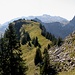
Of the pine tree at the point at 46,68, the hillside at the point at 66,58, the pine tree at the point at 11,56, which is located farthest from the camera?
the pine tree at the point at 46,68

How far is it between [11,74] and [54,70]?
157ft

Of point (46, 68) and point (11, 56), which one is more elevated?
point (11, 56)

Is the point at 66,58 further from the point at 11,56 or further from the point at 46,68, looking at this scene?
the point at 11,56

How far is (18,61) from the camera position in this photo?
31922 mm

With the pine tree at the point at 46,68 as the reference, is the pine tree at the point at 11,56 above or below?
above

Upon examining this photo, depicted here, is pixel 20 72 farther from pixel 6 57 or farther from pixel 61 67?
pixel 61 67

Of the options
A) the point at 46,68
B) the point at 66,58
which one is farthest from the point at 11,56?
the point at 66,58

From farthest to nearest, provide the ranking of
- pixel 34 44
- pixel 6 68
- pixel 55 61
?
pixel 34 44 < pixel 55 61 < pixel 6 68

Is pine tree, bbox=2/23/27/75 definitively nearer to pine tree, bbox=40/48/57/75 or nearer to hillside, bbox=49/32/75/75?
hillside, bbox=49/32/75/75

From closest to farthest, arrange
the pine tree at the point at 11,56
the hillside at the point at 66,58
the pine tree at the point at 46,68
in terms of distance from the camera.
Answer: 1. the pine tree at the point at 11,56
2. the hillside at the point at 66,58
3. the pine tree at the point at 46,68

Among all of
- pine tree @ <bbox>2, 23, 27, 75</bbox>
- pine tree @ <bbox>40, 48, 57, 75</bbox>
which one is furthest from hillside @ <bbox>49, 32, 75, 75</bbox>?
pine tree @ <bbox>2, 23, 27, 75</bbox>

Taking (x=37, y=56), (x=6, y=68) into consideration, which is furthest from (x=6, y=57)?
(x=37, y=56)

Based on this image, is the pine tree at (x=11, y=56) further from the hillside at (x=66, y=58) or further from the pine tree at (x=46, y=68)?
the pine tree at (x=46, y=68)

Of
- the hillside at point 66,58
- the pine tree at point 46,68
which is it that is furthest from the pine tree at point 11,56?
the pine tree at point 46,68
